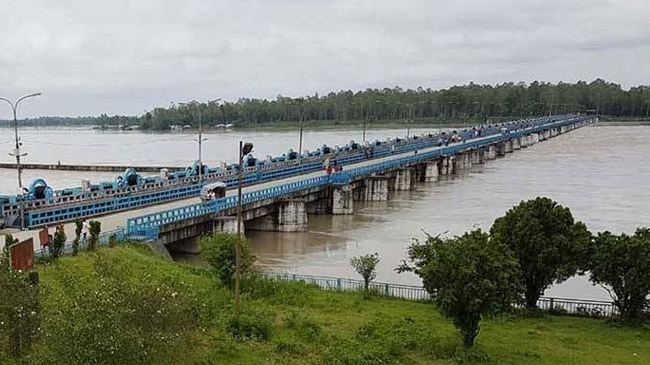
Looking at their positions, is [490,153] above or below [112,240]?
below

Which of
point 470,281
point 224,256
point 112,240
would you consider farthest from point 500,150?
point 470,281

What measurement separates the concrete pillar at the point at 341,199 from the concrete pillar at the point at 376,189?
9457 millimetres

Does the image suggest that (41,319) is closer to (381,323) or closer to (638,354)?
(381,323)

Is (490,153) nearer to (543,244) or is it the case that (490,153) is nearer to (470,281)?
(543,244)

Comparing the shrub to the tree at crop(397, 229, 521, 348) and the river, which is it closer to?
the river

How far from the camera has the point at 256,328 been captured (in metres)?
23.7

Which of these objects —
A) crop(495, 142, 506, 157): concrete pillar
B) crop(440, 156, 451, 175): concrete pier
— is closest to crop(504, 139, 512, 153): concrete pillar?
crop(495, 142, 506, 157): concrete pillar

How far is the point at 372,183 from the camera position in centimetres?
7412

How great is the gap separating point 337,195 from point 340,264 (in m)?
21.4

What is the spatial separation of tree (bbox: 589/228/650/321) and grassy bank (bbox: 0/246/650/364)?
1286 millimetres

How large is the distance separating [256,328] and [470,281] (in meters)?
7.73

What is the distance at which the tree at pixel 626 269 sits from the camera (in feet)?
86.5

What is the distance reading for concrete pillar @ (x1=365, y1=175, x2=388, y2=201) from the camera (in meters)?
73.8

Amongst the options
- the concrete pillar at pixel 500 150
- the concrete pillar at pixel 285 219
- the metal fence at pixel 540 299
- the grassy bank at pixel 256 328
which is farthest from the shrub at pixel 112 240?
the concrete pillar at pixel 500 150
